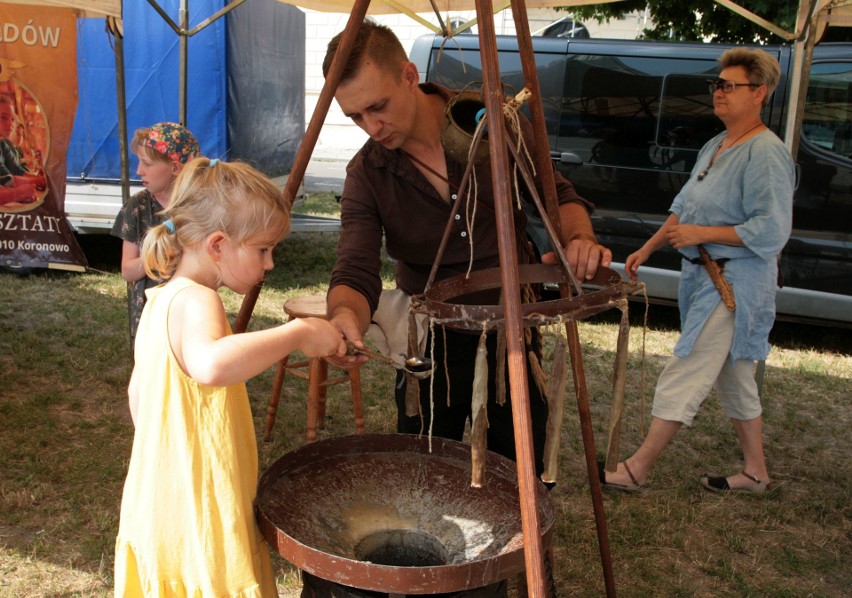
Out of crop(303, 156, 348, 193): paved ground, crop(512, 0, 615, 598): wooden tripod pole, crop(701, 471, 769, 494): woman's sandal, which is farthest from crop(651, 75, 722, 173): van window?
crop(303, 156, 348, 193): paved ground

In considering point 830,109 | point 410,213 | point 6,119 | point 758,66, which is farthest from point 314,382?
point 830,109

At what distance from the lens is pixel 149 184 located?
10.3ft

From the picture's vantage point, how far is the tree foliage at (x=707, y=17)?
703 centimetres

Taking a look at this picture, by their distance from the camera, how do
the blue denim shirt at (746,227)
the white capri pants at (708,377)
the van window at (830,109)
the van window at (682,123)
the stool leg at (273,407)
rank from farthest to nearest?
the van window at (682,123) → the van window at (830,109) → the stool leg at (273,407) → the white capri pants at (708,377) → the blue denim shirt at (746,227)

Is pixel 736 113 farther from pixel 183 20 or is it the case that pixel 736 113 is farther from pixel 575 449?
pixel 183 20

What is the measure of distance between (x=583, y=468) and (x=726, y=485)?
24.7 inches

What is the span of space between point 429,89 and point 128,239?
5.10 ft

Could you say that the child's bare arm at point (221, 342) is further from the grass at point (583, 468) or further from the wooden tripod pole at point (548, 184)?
the grass at point (583, 468)

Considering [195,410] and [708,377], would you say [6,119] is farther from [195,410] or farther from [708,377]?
[708,377]

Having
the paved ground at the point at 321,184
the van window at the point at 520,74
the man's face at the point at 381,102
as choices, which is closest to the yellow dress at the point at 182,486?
the man's face at the point at 381,102

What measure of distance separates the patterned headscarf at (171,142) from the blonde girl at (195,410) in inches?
65.4

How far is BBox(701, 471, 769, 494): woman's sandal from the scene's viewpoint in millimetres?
3496

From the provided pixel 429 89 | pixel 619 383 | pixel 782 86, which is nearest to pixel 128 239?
pixel 429 89

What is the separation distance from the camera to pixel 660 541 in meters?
3.09
